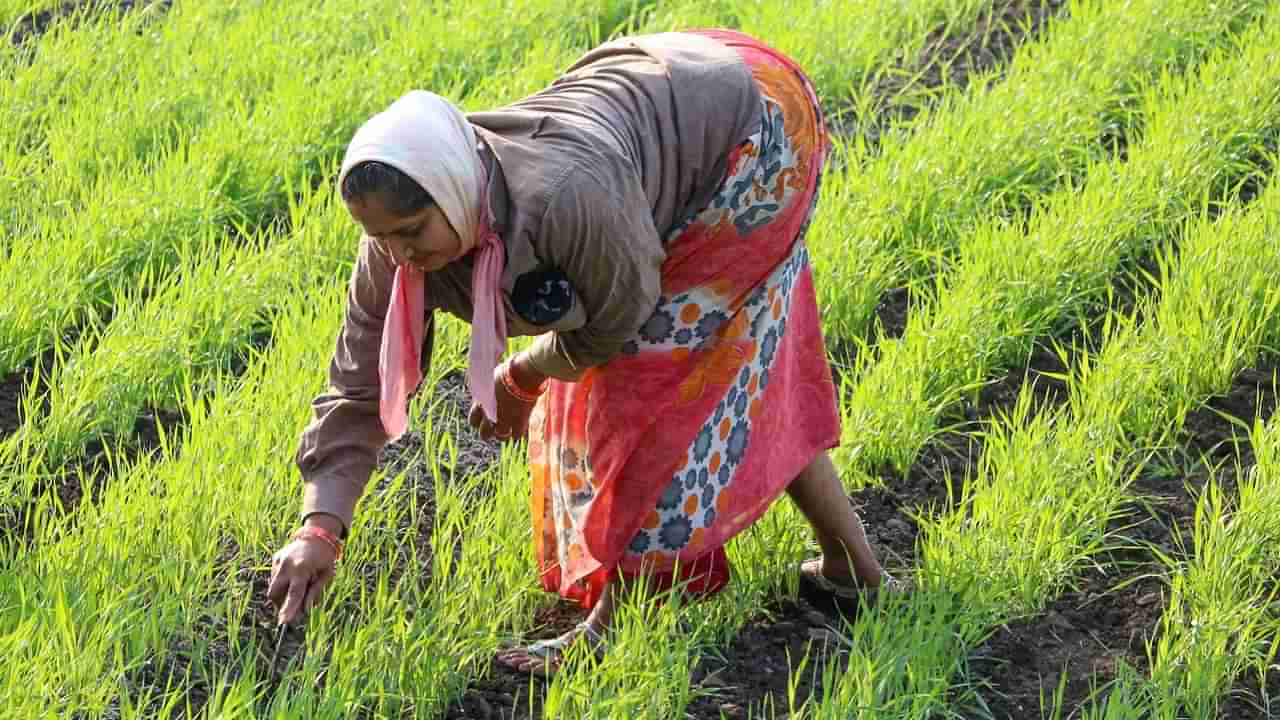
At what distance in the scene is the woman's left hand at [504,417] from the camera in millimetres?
2773

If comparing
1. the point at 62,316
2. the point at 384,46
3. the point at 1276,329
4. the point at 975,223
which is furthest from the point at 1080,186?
the point at 62,316

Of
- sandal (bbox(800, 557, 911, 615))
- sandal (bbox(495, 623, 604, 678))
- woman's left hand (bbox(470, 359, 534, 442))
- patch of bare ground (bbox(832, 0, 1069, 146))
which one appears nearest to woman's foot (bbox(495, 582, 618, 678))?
sandal (bbox(495, 623, 604, 678))

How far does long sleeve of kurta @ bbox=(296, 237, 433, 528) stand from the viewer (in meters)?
2.55

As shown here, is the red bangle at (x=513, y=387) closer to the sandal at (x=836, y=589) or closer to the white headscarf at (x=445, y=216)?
the white headscarf at (x=445, y=216)

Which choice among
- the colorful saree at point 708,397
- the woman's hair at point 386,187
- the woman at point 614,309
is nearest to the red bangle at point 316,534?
the woman at point 614,309

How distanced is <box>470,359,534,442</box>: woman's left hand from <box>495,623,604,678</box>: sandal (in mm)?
356

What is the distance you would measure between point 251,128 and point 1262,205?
252 centimetres

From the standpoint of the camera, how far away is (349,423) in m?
2.59

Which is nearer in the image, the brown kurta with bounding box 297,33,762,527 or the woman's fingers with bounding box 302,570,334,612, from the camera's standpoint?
the brown kurta with bounding box 297,33,762,527

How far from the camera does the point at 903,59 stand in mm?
5027

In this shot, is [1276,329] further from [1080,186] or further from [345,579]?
[345,579]

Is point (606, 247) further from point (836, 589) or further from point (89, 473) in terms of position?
point (89, 473)

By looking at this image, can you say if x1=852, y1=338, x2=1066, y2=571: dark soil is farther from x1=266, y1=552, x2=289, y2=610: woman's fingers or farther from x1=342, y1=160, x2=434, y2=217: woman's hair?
x1=342, y1=160, x2=434, y2=217: woman's hair

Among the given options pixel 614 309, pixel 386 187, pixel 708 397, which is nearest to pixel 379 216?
pixel 386 187
